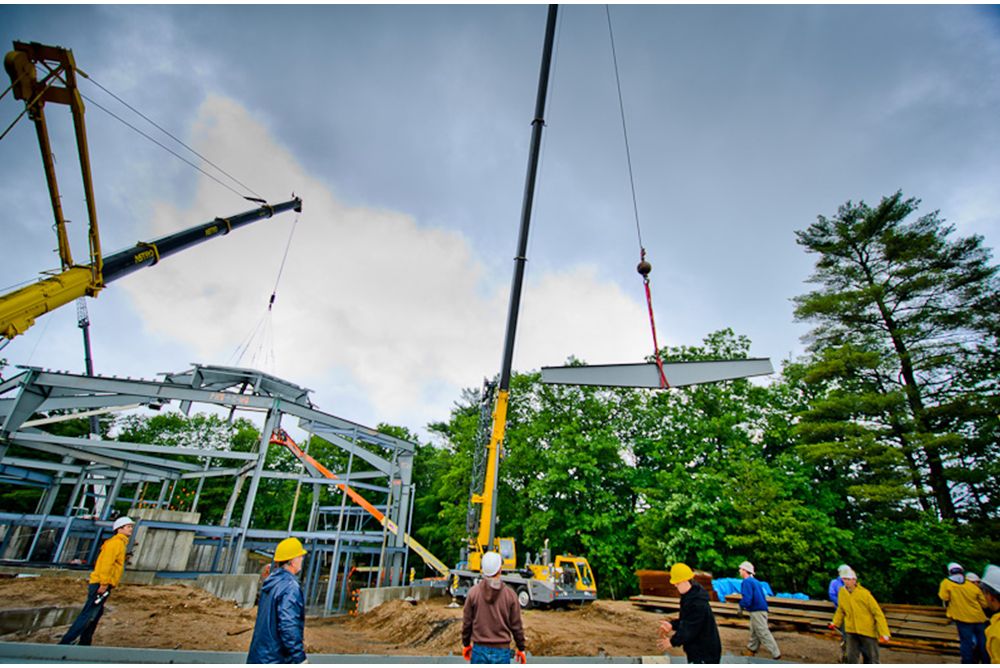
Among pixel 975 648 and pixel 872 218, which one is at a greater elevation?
pixel 872 218

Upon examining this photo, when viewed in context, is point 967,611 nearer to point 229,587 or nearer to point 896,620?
point 896,620

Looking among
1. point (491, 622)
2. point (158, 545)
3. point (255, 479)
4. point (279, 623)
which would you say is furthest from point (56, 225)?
point (491, 622)

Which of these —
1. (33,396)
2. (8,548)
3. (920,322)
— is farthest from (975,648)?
(8,548)

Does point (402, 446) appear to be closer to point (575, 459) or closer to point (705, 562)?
point (575, 459)

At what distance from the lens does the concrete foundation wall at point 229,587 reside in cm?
1217

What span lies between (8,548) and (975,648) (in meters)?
30.9

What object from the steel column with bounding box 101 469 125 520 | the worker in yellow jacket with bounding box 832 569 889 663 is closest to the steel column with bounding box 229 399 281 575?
the steel column with bounding box 101 469 125 520

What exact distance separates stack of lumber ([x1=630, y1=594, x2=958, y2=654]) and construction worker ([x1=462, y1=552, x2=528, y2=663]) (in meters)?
11.4

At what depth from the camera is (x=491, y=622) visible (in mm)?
4191

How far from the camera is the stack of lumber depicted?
10.3 meters

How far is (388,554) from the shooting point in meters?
18.2

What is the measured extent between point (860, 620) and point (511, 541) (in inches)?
442

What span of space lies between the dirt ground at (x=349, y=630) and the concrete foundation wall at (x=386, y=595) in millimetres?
1058

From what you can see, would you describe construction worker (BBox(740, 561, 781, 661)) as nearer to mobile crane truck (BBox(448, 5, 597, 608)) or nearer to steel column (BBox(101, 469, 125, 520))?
mobile crane truck (BBox(448, 5, 597, 608))
